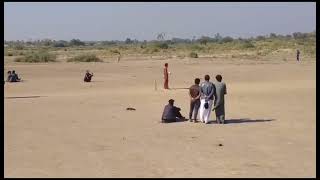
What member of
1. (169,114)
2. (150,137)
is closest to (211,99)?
(169,114)

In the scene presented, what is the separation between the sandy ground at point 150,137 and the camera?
971 centimetres

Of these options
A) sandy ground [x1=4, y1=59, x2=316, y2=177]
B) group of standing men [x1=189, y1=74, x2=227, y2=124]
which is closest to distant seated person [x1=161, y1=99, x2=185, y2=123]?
sandy ground [x1=4, y1=59, x2=316, y2=177]

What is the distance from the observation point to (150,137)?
42.9ft

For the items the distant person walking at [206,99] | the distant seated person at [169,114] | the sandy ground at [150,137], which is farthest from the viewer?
the distant seated person at [169,114]

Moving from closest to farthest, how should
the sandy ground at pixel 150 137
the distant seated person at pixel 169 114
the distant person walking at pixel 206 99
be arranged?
the sandy ground at pixel 150 137 < the distant person walking at pixel 206 99 < the distant seated person at pixel 169 114

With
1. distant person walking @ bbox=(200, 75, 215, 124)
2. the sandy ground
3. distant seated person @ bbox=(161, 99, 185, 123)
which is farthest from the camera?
distant seated person @ bbox=(161, 99, 185, 123)

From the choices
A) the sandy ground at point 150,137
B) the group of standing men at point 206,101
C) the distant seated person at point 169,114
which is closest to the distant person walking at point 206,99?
the group of standing men at point 206,101

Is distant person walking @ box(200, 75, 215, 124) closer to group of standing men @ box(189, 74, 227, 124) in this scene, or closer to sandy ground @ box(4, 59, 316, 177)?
group of standing men @ box(189, 74, 227, 124)

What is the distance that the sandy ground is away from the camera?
31.9ft

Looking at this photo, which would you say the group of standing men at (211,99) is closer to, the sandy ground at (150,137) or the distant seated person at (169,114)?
the sandy ground at (150,137)

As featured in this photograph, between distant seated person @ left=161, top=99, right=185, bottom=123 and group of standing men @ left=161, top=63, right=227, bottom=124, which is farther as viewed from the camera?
distant seated person @ left=161, top=99, right=185, bottom=123

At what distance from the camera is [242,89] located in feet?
86.8

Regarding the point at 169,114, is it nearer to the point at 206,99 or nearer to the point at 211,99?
the point at 206,99

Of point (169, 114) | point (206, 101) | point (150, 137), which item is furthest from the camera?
point (169, 114)
